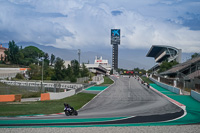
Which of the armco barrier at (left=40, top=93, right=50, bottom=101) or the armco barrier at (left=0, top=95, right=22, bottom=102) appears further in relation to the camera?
the armco barrier at (left=40, top=93, right=50, bottom=101)

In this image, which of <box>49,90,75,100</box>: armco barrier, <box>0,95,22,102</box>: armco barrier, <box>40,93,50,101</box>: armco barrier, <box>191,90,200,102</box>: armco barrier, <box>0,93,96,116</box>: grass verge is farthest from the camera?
<box>49,90,75,100</box>: armco barrier

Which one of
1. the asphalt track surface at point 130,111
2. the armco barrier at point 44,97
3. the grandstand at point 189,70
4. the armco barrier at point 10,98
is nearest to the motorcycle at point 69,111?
the asphalt track surface at point 130,111

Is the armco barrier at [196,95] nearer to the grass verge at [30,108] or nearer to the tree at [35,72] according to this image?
the grass verge at [30,108]

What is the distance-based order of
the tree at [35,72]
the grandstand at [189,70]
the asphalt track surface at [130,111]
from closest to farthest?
the asphalt track surface at [130,111] → the grandstand at [189,70] → the tree at [35,72]

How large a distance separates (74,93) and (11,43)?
90.1m

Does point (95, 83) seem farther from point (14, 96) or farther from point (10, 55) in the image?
point (10, 55)

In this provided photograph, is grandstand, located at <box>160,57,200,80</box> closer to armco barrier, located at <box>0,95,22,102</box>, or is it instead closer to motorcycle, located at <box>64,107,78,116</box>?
armco barrier, located at <box>0,95,22,102</box>

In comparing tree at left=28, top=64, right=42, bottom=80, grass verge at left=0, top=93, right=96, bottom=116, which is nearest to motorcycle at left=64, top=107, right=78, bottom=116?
grass verge at left=0, top=93, right=96, bottom=116

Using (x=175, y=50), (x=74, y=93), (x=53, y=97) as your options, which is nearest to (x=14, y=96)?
(x=53, y=97)

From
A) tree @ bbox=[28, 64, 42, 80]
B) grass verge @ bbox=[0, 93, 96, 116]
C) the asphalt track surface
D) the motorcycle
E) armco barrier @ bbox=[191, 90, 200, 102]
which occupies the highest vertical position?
tree @ bbox=[28, 64, 42, 80]

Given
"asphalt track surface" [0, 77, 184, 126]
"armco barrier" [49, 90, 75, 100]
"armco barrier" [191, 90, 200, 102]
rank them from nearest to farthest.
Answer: "asphalt track surface" [0, 77, 184, 126] < "armco barrier" [191, 90, 200, 102] < "armco barrier" [49, 90, 75, 100]

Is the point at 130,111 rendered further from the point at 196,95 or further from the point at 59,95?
the point at 59,95

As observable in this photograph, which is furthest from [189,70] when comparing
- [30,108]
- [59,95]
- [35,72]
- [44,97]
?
[35,72]

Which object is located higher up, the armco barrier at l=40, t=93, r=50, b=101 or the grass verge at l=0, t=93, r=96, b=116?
the armco barrier at l=40, t=93, r=50, b=101
